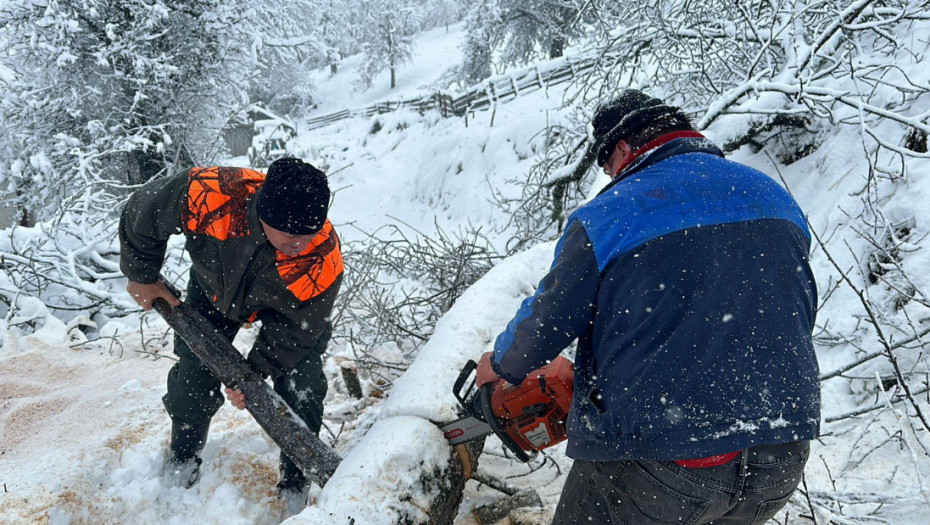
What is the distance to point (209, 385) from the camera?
92.3 inches

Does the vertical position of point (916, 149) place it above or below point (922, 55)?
below

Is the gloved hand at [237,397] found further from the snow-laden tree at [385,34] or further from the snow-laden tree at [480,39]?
the snow-laden tree at [385,34]

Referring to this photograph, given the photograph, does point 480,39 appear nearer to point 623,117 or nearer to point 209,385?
point 209,385

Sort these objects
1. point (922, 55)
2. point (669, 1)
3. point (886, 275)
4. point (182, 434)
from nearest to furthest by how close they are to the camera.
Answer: point (182, 434), point (886, 275), point (922, 55), point (669, 1)

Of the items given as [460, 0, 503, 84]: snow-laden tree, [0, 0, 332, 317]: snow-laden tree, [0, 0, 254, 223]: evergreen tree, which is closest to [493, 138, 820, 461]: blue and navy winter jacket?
[0, 0, 332, 317]: snow-laden tree

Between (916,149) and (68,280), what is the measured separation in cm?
682

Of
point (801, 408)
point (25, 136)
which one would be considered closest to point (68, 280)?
point (801, 408)

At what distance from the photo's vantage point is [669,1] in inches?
219

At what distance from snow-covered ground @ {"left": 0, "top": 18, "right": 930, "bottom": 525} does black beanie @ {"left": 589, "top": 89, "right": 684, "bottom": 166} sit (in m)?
1.17

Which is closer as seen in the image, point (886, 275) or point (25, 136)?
point (886, 275)

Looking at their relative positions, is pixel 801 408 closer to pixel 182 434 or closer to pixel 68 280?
pixel 182 434

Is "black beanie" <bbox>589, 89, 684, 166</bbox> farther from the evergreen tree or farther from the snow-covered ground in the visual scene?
the evergreen tree

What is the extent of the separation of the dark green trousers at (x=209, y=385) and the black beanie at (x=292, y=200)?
0.78 metres

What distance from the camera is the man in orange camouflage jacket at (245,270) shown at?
1949 mm
